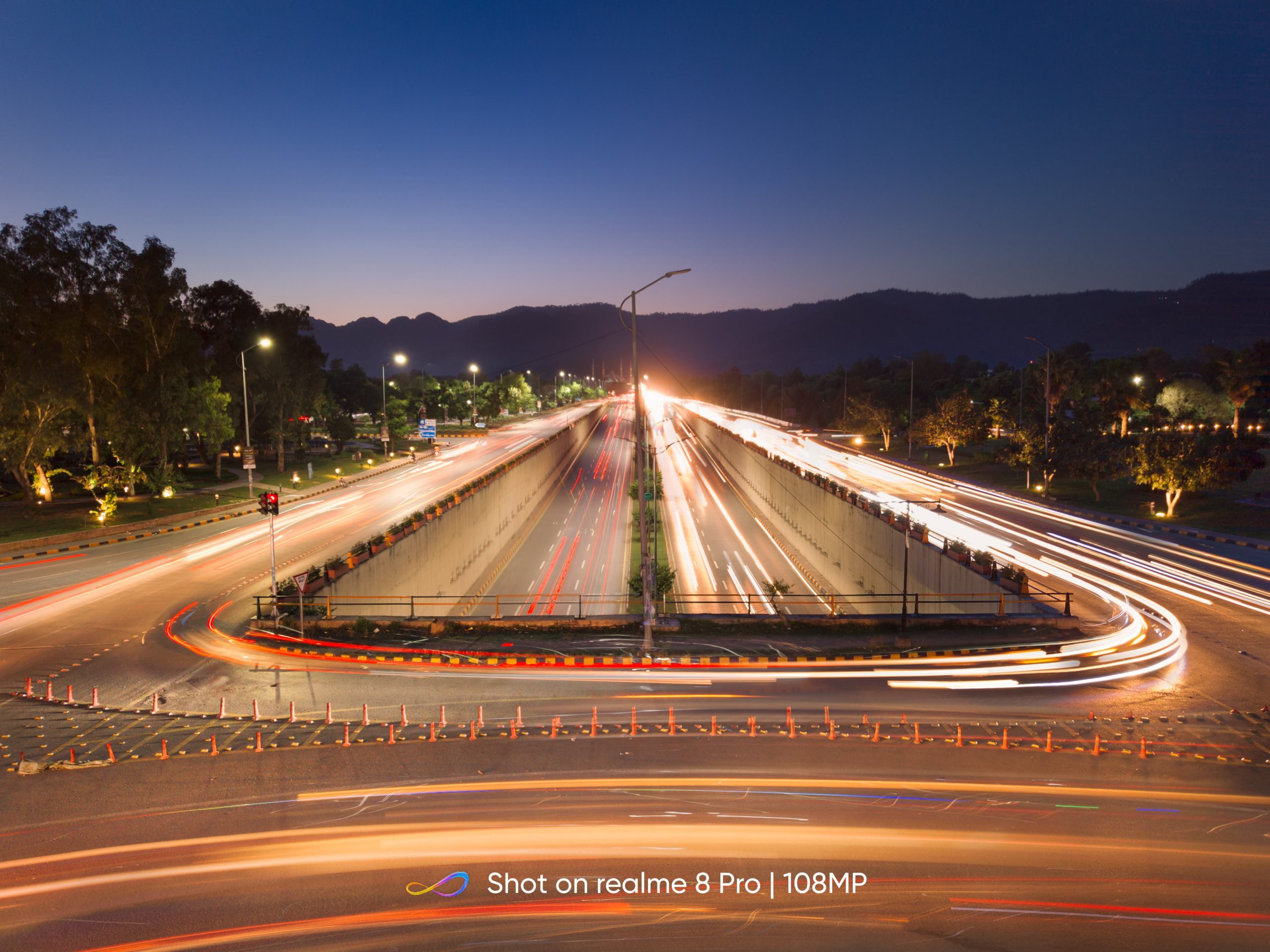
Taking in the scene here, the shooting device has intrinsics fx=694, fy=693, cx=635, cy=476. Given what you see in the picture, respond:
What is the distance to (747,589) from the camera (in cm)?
3588

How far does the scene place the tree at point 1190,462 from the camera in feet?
119

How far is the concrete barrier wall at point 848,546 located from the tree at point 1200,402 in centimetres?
4353

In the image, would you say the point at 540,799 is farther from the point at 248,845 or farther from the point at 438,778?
the point at 248,845

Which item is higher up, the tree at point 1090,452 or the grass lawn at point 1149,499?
the tree at point 1090,452

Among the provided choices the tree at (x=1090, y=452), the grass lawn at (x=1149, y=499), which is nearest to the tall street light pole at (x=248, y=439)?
the tree at (x=1090, y=452)

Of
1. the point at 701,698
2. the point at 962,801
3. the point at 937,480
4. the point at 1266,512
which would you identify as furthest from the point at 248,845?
the point at 937,480

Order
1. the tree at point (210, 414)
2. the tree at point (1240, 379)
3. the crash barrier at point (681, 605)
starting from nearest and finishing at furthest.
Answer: the crash barrier at point (681, 605) < the tree at point (210, 414) < the tree at point (1240, 379)

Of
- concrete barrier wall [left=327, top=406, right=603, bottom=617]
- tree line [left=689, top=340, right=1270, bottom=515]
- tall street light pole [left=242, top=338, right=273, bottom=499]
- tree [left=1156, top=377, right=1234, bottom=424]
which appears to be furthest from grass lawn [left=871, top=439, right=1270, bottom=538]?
tall street light pole [left=242, top=338, right=273, bottom=499]

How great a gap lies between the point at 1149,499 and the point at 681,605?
3162cm

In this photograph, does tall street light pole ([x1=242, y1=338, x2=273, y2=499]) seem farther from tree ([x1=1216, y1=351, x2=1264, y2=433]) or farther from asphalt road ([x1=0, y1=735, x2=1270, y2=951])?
tree ([x1=1216, y1=351, x2=1264, y2=433])

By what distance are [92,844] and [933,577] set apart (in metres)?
27.3

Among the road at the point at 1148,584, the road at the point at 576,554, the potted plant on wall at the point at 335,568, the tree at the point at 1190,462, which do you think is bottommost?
the road at the point at 576,554

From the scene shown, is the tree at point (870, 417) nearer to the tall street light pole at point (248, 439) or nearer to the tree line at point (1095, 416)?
the tree line at point (1095, 416)

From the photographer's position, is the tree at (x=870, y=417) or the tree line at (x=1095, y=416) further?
the tree at (x=870, y=417)
